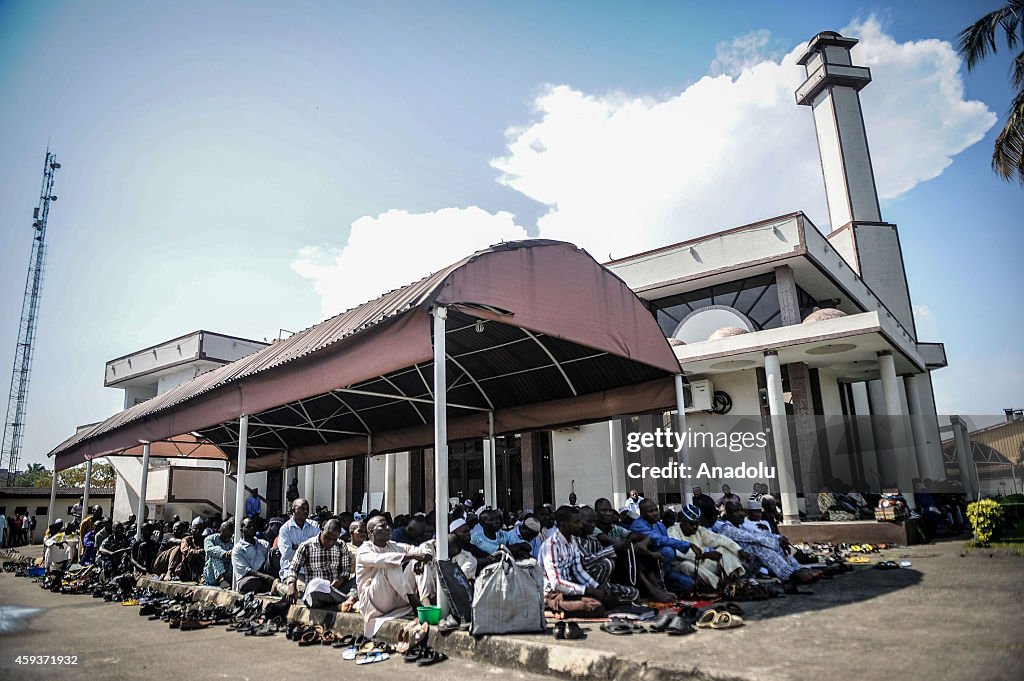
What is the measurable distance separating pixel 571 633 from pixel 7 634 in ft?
22.8

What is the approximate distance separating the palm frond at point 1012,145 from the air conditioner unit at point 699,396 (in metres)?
9.47

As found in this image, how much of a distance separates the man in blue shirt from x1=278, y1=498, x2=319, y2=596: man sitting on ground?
4436 mm

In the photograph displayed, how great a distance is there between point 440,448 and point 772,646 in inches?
130

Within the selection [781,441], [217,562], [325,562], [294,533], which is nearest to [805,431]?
[781,441]

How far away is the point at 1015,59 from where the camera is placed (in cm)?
1284

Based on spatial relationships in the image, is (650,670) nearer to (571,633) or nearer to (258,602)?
(571,633)

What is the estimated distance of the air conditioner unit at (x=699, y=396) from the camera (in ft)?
65.4

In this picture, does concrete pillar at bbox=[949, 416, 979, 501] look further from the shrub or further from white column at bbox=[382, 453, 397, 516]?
white column at bbox=[382, 453, 397, 516]

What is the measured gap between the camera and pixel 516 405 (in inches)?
478

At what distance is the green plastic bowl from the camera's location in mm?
5887

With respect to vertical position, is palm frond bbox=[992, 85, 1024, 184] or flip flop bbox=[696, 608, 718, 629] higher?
palm frond bbox=[992, 85, 1024, 184]

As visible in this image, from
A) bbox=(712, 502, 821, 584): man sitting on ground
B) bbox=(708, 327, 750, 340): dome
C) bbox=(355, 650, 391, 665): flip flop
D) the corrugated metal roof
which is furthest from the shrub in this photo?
bbox=(355, 650, 391, 665): flip flop

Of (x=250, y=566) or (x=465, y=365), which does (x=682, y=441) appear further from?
(x=250, y=566)

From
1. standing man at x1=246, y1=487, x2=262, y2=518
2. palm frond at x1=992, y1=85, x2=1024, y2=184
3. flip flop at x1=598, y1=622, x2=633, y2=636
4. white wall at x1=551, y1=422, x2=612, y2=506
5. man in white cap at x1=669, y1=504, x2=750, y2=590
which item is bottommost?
flip flop at x1=598, y1=622, x2=633, y2=636
